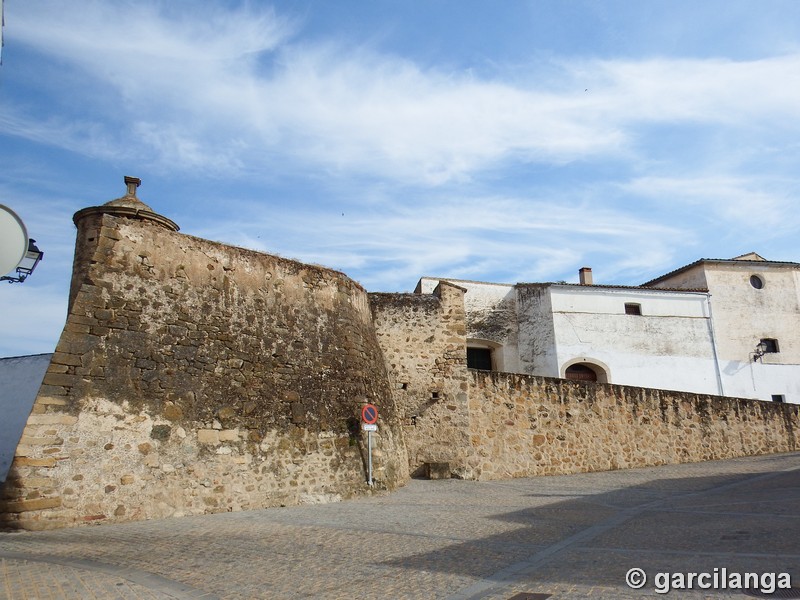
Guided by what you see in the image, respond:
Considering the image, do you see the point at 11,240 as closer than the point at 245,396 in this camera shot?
Yes

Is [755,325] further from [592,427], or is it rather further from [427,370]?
[427,370]

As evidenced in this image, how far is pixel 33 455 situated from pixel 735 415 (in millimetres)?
20748

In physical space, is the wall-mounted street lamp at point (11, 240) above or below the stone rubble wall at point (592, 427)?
above

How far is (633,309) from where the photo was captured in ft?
91.8

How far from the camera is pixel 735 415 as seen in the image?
21.6m

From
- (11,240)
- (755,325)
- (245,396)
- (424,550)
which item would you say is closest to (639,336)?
(755,325)

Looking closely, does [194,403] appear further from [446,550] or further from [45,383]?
[446,550]

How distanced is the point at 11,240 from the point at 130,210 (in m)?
8.86

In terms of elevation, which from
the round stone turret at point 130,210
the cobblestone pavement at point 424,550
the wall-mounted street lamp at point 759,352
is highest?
the round stone turret at point 130,210

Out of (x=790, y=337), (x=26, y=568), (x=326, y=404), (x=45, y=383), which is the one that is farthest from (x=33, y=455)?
(x=790, y=337)

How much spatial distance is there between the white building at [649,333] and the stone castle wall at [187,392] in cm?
1373

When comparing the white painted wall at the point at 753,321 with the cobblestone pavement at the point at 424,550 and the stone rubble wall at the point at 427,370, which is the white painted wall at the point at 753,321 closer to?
the stone rubble wall at the point at 427,370

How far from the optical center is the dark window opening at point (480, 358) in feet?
91.2

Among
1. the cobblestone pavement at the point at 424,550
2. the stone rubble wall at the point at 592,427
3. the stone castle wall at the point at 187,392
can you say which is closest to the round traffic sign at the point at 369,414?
the stone castle wall at the point at 187,392
